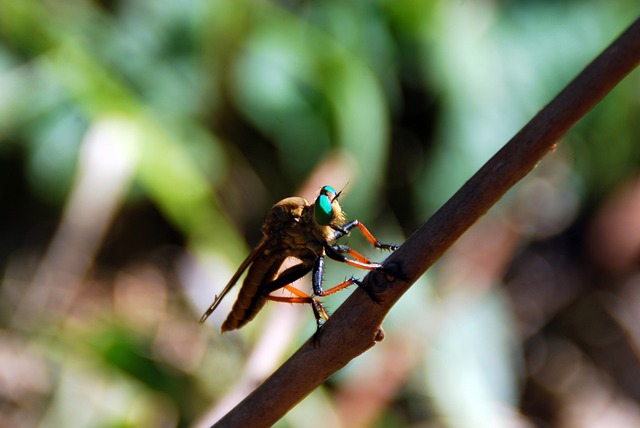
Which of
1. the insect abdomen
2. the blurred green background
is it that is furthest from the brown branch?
the blurred green background

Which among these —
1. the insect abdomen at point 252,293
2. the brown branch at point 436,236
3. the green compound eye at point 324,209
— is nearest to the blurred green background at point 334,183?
the insect abdomen at point 252,293

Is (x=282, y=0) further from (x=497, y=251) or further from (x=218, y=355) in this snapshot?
(x=218, y=355)

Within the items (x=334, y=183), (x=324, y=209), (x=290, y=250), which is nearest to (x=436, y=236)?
(x=324, y=209)

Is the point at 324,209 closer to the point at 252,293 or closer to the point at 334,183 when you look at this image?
the point at 252,293

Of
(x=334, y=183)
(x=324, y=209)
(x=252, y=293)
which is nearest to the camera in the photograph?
(x=324, y=209)

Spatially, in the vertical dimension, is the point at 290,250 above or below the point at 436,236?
above

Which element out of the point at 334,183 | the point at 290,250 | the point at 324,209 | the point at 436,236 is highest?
the point at 334,183
